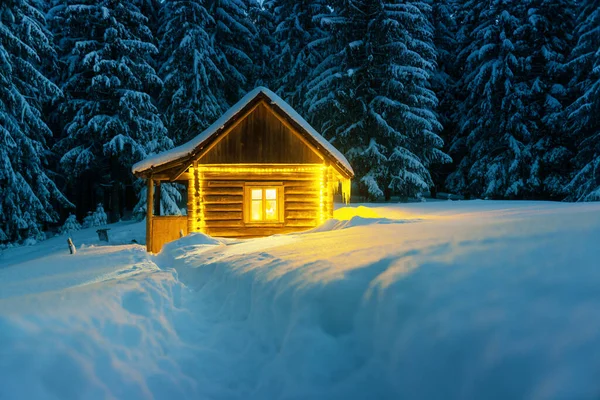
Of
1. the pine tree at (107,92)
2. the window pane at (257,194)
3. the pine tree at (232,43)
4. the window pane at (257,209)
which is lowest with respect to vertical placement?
the window pane at (257,209)

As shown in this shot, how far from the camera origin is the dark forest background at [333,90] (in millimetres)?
20500

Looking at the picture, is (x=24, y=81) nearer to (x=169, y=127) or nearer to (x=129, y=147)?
(x=129, y=147)

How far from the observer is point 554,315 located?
3004 millimetres

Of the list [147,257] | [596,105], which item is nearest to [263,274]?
[147,257]

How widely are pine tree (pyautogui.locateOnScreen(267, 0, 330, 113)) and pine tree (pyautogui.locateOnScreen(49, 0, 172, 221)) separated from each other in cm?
964

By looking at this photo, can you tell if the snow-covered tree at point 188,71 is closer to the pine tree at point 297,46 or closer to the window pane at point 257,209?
the pine tree at point 297,46

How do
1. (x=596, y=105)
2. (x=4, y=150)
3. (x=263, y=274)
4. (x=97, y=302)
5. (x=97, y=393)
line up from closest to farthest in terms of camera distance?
(x=97, y=393)
(x=97, y=302)
(x=263, y=274)
(x=4, y=150)
(x=596, y=105)

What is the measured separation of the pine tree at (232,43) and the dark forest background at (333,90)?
15cm

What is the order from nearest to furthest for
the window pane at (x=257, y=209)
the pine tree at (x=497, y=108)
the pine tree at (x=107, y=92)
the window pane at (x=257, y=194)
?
the window pane at (x=257, y=194), the window pane at (x=257, y=209), the pine tree at (x=107, y=92), the pine tree at (x=497, y=108)

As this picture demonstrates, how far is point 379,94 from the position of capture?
2552cm

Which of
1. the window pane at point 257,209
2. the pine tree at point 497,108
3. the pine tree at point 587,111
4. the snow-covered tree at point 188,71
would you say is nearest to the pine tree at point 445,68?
the pine tree at point 497,108

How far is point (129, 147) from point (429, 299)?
2225 cm

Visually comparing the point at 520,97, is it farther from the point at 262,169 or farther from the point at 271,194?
the point at 262,169

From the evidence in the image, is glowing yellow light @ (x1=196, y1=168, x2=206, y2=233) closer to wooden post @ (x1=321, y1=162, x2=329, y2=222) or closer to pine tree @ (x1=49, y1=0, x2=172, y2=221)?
wooden post @ (x1=321, y1=162, x2=329, y2=222)
